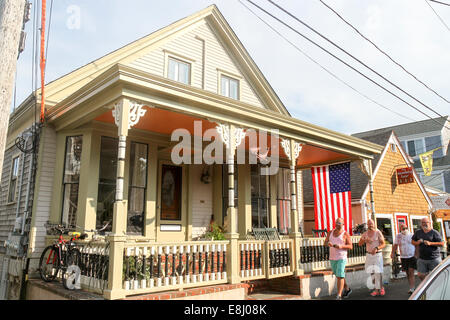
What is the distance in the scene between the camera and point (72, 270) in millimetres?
6340

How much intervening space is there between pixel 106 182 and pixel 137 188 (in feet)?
2.50

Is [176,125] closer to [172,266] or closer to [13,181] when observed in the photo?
[172,266]

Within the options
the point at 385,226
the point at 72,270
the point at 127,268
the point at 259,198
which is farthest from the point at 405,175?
the point at 72,270

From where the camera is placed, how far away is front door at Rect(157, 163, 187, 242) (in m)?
9.42

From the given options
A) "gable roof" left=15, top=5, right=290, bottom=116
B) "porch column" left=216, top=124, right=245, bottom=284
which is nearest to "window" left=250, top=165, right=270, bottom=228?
"gable roof" left=15, top=5, right=290, bottom=116

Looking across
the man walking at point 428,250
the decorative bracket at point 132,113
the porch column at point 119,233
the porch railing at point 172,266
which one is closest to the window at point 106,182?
the porch railing at point 172,266

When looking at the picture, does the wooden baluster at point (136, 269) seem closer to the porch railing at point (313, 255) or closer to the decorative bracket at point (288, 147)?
the porch railing at point (313, 255)

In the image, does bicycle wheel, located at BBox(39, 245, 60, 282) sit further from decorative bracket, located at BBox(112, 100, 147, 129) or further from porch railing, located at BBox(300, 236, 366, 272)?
porch railing, located at BBox(300, 236, 366, 272)

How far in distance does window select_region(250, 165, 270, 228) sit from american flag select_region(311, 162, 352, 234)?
168 cm

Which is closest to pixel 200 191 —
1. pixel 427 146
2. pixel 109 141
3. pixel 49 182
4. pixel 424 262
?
pixel 109 141

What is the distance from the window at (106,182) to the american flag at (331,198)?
5986 millimetres

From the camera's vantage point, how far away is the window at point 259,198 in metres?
11.4

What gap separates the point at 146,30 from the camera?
36.3 feet
